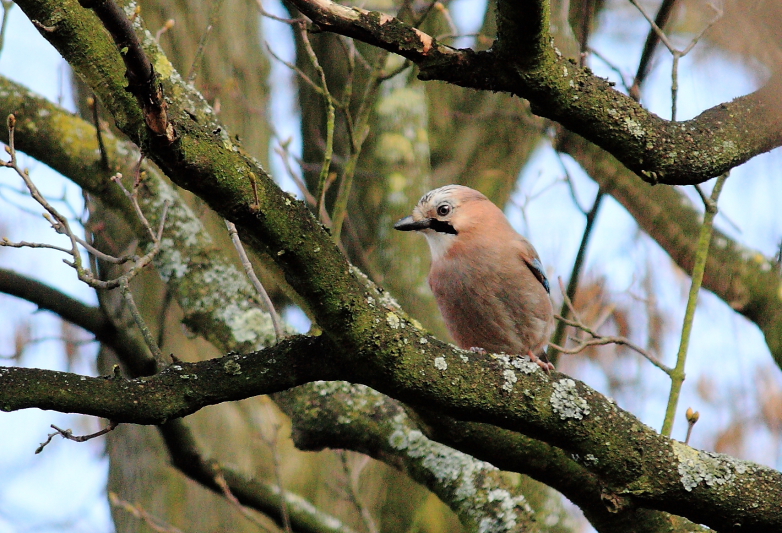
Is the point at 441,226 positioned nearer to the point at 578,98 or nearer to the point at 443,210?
the point at 443,210

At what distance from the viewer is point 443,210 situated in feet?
17.0

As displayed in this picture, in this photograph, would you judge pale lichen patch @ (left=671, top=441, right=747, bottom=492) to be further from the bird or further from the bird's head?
the bird's head

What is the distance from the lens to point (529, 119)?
Result: 668 centimetres

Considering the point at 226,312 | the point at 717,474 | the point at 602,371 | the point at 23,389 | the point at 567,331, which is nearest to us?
the point at 23,389

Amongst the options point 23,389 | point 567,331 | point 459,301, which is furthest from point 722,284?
point 23,389

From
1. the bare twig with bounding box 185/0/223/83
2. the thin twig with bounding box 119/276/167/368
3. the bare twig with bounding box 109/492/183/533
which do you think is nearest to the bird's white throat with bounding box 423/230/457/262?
the bare twig with bounding box 185/0/223/83

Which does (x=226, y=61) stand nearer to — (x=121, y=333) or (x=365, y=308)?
(x=121, y=333)

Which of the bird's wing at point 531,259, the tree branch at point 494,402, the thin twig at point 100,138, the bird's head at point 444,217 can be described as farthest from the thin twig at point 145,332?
the bird's wing at point 531,259

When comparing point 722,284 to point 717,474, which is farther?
point 722,284

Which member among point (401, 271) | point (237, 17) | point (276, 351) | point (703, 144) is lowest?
point (276, 351)

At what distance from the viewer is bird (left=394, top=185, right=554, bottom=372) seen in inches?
189

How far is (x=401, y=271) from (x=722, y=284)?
8.48 feet

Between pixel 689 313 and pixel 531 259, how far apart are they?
3.65 ft

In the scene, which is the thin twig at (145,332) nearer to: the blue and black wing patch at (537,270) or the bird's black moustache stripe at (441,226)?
the bird's black moustache stripe at (441,226)
